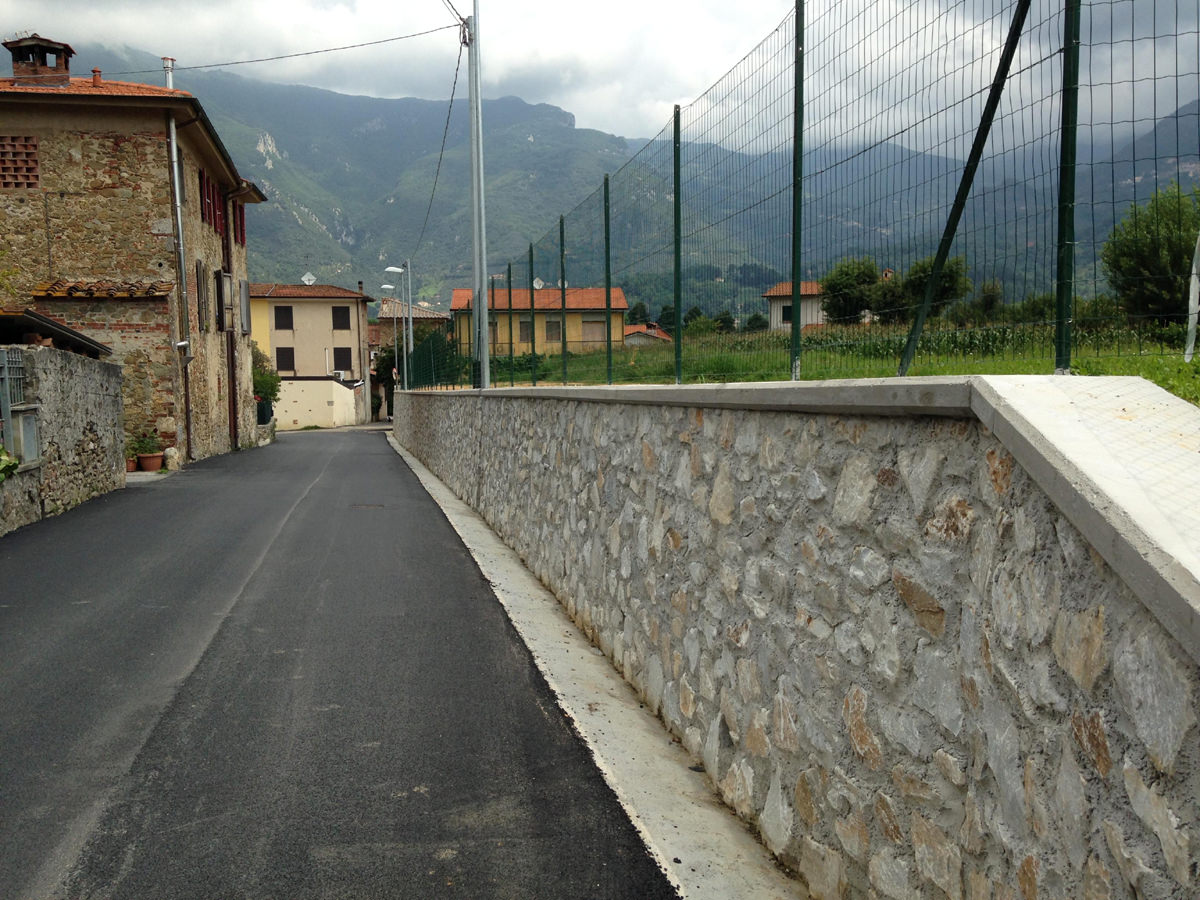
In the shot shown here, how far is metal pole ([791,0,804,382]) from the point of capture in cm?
468

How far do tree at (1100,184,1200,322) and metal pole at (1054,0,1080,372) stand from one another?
108 mm

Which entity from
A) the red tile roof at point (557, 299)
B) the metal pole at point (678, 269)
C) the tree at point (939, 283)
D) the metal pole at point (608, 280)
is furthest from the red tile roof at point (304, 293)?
the tree at point (939, 283)

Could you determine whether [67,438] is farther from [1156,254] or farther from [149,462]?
[1156,254]

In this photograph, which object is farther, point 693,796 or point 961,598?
point 693,796

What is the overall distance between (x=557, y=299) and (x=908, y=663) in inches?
307

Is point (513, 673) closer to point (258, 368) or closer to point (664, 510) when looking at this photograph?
point (664, 510)

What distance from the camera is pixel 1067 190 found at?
118 inches

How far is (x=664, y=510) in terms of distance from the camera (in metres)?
5.24

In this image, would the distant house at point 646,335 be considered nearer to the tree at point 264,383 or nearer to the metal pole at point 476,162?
the metal pole at point 476,162

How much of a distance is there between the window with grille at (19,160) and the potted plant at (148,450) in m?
6.55

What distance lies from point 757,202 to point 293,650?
3852 millimetres

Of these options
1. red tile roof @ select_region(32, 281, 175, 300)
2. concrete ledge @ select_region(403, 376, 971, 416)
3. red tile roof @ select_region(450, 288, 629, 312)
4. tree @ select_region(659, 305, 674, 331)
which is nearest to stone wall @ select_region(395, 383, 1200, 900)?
concrete ledge @ select_region(403, 376, 971, 416)

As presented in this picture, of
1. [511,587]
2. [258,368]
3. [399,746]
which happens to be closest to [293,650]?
[399,746]

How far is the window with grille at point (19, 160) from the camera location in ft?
78.7
